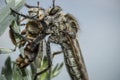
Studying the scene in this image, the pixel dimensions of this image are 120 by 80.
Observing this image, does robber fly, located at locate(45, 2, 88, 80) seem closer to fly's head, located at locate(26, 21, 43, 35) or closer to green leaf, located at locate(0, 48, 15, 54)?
fly's head, located at locate(26, 21, 43, 35)

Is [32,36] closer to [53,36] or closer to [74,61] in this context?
[53,36]

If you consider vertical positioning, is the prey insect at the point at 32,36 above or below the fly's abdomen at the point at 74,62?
above

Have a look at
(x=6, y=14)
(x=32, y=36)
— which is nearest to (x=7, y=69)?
(x=32, y=36)

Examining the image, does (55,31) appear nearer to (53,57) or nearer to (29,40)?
(53,57)

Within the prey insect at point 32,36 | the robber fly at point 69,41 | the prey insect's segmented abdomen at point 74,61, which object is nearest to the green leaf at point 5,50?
the prey insect at point 32,36

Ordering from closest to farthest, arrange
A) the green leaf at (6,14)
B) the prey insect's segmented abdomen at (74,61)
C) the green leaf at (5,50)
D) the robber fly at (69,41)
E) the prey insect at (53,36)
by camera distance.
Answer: the green leaf at (6,14) < the green leaf at (5,50) < the prey insect at (53,36) < the robber fly at (69,41) < the prey insect's segmented abdomen at (74,61)

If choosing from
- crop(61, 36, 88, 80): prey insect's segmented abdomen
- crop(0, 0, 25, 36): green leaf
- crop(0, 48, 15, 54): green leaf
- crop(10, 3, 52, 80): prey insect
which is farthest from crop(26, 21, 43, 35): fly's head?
crop(61, 36, 88, 80): prey insect's segmented abdomen

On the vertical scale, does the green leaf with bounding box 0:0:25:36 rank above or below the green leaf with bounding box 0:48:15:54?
above

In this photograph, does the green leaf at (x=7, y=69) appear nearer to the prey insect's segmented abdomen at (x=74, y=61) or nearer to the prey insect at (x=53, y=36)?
the prey insect at (x=53, y=36)

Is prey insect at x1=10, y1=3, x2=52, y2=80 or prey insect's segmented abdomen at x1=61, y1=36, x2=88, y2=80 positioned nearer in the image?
prey insect at x1=10, y1=3, x2=52, y2=80
